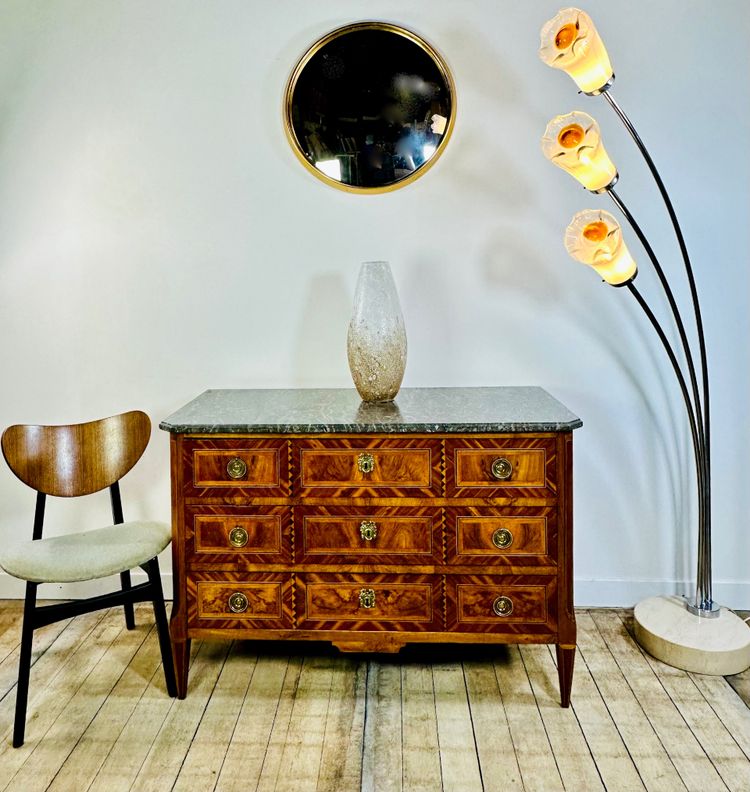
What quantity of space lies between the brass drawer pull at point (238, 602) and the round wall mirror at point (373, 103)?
4.81ft

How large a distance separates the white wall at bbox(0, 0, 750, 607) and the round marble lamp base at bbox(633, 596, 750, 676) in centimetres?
26

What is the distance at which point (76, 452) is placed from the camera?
7.72 feet

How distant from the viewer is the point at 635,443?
269 cm

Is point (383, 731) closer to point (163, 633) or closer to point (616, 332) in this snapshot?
point (163, 633)

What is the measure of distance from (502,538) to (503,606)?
7.9 inches

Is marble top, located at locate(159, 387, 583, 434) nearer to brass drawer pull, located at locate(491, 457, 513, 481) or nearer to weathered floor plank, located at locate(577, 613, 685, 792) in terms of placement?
brass drawer pull, located at locate(491, 457, 513, 481)

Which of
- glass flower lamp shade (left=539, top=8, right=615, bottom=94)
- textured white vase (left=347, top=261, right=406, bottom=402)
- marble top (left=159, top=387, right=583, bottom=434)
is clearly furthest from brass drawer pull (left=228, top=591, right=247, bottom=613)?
glass flower lamp shade (left=539, top=8, right=615, bottom=94)

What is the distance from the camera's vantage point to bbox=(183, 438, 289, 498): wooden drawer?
82.2 inches

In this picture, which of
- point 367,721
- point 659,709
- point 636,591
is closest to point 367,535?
point 367,721

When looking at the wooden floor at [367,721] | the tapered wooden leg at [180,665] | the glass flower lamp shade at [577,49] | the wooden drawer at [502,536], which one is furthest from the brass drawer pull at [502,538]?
the glass flower lamp shade at [577,49]

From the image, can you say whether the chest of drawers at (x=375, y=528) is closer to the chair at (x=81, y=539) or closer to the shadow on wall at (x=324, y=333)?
the chair at (x=81, y=539)

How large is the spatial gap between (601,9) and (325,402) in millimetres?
1644

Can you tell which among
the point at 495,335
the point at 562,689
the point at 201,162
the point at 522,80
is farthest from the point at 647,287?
the point at 201,162

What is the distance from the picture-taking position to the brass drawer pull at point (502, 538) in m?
2.08
